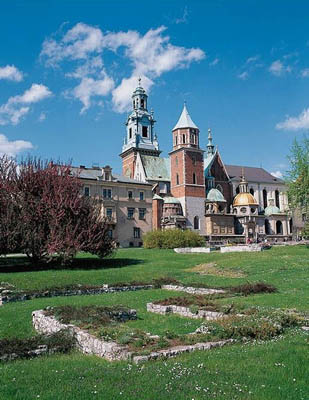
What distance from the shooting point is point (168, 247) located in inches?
2008

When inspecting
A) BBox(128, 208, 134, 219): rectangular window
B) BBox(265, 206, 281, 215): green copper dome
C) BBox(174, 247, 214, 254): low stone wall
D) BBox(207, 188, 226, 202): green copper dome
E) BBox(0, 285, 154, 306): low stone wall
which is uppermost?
BBox(207, 188, 226, 202): green copper dome

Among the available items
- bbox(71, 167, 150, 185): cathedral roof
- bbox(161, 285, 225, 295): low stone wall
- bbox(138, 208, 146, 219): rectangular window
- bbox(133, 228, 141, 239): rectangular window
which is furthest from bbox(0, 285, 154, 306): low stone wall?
bbox(138, 208, 146, 219): rectangular window

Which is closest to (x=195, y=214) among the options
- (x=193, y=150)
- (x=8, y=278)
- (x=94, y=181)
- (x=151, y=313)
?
(x=193, y=150)

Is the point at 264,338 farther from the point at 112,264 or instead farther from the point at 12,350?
the point at 112,264

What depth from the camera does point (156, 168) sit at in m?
79.8

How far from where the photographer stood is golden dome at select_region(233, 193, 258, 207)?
77750mm

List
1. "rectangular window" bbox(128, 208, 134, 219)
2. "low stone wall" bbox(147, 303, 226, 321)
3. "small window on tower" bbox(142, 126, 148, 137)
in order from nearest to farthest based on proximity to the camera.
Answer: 1. "low stone wall" bbox(147, 303, 226, 321)
2. "rectangular window" bbox(128, 208, 134, 219)
3. "small window on tower" bbox(142, 126, 148, 137)

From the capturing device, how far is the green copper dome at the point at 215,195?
7556 cm

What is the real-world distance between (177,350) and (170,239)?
4194 centimetres

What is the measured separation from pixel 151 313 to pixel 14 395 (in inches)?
361

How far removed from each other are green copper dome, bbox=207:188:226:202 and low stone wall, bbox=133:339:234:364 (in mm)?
66011

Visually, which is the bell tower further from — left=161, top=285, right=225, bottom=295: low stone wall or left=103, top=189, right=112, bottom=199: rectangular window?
left=161, top=285, right=225, bottom=295: low stone wall

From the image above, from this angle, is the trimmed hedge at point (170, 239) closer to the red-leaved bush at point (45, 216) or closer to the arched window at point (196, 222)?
the red-leaved bush at point (45, 216)

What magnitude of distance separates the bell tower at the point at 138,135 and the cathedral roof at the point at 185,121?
10.5m
